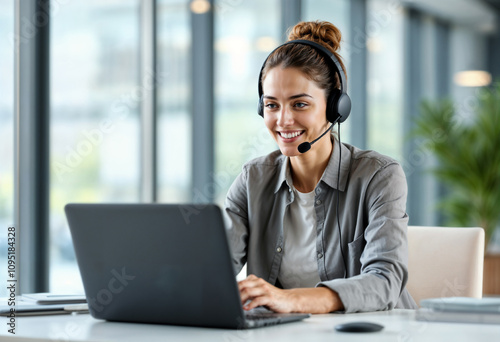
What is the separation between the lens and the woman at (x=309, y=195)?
5.55ft

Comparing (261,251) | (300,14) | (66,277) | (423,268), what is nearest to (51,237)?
(66,277)

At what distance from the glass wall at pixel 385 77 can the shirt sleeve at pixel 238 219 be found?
4.19 m

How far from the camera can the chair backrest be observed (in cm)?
175

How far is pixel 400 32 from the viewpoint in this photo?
6.44 m

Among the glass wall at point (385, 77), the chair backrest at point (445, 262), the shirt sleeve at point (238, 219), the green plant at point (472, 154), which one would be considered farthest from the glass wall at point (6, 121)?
the green plant at point (472, 154)

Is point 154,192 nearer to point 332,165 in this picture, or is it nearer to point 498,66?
point 332,165

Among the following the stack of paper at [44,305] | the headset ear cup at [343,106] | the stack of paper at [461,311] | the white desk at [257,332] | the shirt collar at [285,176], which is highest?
the headset ear cup at [343,106]

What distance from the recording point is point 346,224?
1736mm

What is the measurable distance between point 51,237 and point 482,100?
13.2 feet

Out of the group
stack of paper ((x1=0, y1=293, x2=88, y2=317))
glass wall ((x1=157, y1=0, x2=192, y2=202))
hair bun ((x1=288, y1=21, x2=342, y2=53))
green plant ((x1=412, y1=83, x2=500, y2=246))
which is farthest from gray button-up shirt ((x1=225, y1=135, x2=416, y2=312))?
green plant ((x1=412, y1=83, x2=500, y2=246))

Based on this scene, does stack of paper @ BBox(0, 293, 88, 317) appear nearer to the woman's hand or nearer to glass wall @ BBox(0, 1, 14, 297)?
the woman's hand

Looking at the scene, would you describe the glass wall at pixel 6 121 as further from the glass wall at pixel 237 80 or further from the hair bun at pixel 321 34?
the glass wall at pixel 237 80

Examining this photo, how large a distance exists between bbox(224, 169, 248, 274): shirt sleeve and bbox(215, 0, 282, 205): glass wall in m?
2.50

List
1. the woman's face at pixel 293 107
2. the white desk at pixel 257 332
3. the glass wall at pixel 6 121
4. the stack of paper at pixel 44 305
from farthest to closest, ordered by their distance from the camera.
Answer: the glass wall at pixel 6 121 < the woman's face at pixel 293 107 < the stack of paper at pixel 44 305 < the white desk at pixel 257 332
